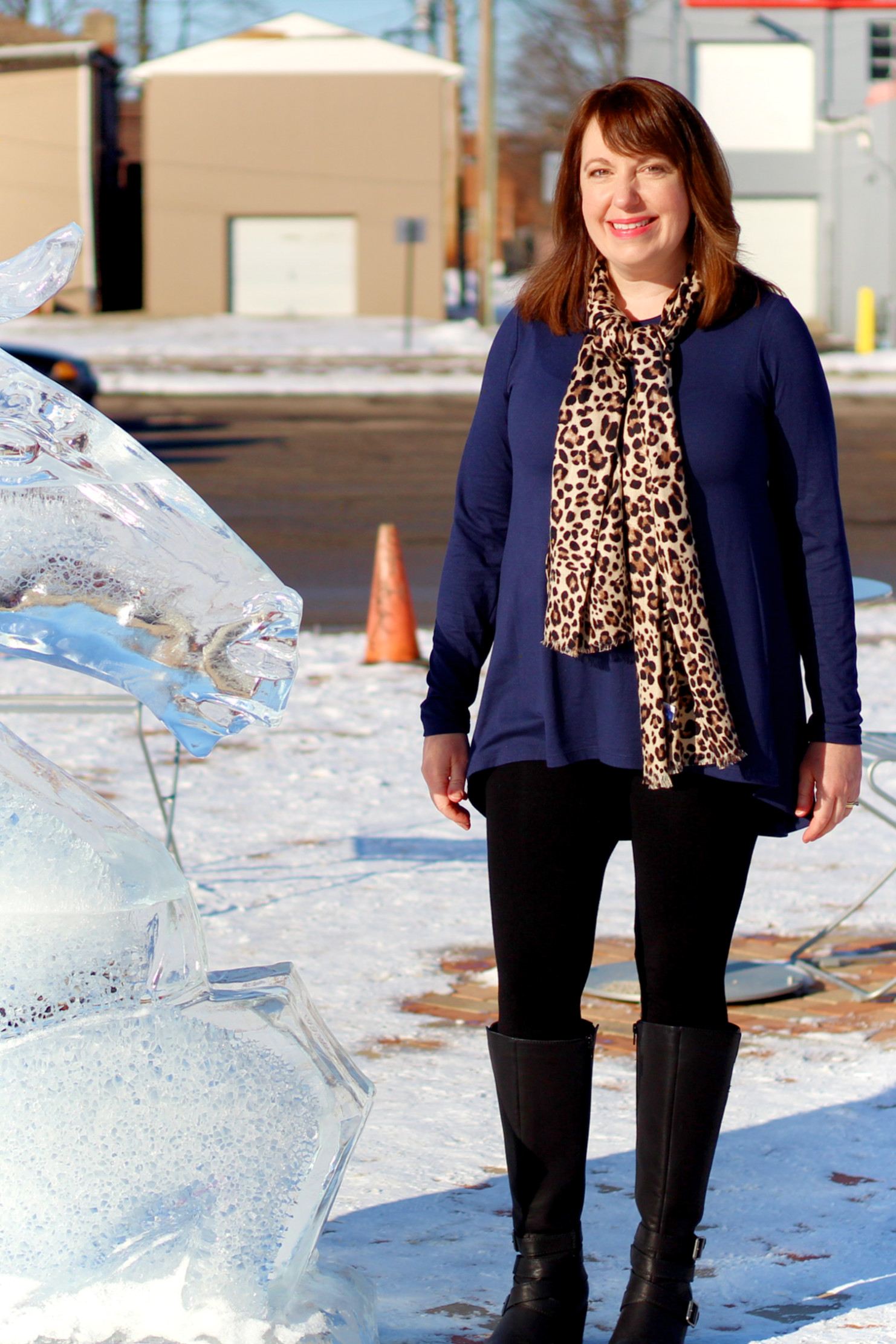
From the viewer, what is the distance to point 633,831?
7.64 ft

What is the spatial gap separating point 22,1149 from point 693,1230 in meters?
0.94

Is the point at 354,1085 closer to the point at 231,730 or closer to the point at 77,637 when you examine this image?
the point at 231,730

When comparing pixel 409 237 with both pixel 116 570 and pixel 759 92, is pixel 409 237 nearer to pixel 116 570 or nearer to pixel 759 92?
pixel 759 92

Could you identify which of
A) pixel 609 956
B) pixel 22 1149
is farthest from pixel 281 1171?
pixel 609 956

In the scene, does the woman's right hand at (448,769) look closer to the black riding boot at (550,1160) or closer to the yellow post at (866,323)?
the black riding boot at (550,1160)

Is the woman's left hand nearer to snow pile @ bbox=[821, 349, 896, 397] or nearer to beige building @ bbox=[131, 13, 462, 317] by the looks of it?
snow pile @ bbox=[821, 349, 896, 397]

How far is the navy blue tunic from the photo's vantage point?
2268 millimetres

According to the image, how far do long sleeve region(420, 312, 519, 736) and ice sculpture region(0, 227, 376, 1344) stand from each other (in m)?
0.44

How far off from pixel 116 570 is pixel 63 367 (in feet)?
49.2

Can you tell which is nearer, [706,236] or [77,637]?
[77,637]

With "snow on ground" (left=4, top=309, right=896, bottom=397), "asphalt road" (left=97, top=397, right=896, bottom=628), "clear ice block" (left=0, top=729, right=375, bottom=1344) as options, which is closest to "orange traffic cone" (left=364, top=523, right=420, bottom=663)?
"asphalt road" (left=97, top=397, right=896, bottom=628)

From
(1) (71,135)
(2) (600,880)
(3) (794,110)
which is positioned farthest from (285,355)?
(2) (600,880)

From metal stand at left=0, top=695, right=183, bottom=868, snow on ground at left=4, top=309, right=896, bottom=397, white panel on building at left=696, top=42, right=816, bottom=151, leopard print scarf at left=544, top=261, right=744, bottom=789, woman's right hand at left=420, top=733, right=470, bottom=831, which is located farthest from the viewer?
white panel on building at left=696, top=42, right=816, bottom=151

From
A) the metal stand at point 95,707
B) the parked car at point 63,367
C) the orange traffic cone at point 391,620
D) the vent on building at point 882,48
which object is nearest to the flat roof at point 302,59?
the vent on building at point 882,48
